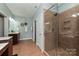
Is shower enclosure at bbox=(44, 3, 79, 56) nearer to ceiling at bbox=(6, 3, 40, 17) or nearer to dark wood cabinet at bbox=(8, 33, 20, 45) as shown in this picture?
ceiling at bbox=(6, 3, 40, 17)

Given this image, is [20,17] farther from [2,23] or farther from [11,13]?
[2,23]

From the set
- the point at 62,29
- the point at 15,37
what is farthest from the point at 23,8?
the point at 62,29

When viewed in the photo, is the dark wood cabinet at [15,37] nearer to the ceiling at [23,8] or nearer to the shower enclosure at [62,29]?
the ceiling at [23,8]

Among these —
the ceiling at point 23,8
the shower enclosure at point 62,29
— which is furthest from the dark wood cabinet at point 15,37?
the shower enclosure at point 62,29

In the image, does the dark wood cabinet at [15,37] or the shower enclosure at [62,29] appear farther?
the dark wood cabinet at [15,37]

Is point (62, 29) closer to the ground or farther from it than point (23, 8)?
closer to the ground

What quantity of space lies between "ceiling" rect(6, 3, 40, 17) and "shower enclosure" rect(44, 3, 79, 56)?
0.28 metres

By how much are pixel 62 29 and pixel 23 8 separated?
826mm

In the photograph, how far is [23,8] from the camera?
75.0 inches

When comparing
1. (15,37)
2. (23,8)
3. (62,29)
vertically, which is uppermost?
(23,8)

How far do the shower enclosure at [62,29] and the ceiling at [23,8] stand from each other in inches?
11.2

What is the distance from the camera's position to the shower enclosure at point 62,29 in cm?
180

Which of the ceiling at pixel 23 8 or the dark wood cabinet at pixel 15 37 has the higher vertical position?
the ceiling at pixel 23 8

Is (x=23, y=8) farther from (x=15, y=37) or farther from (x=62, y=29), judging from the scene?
(x=62, y=29)
